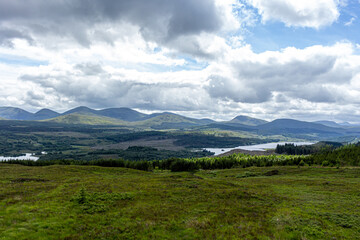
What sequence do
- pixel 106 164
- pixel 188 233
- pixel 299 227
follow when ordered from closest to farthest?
pixel 188 233 < pixel 299 227 < pixel 106 164

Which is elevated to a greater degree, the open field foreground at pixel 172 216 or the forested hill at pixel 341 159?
the open field foreground at pixel 172 216

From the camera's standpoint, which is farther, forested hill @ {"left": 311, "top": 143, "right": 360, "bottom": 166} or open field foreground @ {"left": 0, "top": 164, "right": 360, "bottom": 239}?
forested hill @ {"left": 311, "top": 143, "right": 360, "bottom": 166}

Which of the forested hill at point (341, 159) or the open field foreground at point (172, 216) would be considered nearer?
the open field foreground at point (172, 216)

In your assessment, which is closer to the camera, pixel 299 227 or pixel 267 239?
pixel 267 239

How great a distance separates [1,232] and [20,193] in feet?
72.0

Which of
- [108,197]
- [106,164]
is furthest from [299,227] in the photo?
[106,164]

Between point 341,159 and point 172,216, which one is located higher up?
point 172,216

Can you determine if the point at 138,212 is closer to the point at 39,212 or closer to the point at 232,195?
the point at 39,212

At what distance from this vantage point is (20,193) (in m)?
40.8

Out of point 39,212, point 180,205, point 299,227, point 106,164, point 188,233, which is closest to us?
point 188,233

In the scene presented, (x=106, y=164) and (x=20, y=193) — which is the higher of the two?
(x=20, y=193)

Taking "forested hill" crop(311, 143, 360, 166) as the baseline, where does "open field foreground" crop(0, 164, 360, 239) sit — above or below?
above

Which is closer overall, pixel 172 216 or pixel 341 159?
pixel 172 216

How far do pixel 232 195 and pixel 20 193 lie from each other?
4155cm
